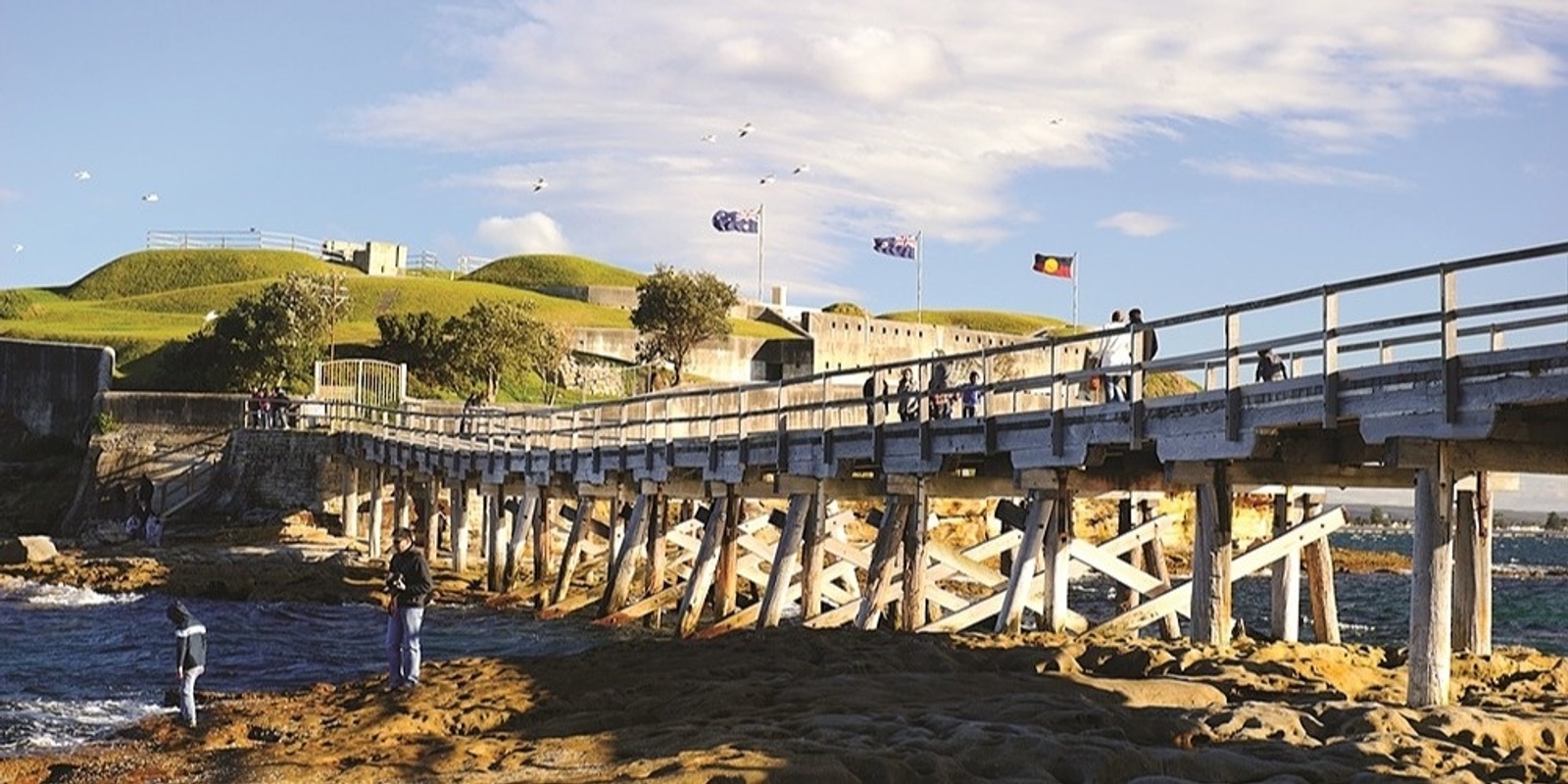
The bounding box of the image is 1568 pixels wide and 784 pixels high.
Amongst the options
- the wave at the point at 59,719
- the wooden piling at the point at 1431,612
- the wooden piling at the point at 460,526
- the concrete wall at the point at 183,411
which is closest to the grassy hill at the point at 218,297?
the concrete wall at the point at 183,411

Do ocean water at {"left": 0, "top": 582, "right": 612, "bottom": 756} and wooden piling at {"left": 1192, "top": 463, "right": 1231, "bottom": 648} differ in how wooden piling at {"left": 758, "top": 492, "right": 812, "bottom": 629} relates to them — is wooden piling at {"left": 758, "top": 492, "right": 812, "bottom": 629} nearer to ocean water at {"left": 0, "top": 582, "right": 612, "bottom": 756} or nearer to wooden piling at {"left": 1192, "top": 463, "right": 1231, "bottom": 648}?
ocean water at {"left": 0, "top": 582, "right": 612, "bottom": 756}

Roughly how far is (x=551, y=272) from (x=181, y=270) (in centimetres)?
2386

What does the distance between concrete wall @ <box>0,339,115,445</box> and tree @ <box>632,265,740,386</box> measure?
23.0m

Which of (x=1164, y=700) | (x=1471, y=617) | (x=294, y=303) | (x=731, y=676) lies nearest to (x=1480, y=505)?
(x=1471, y=617)

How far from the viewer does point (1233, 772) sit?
11.8m

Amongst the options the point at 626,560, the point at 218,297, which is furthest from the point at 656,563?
the point at 218,297

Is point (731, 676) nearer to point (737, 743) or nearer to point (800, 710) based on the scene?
point (800, 710)

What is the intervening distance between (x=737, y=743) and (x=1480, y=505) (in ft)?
24.5

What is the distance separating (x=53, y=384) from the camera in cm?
6325

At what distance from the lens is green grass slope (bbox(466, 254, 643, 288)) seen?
405 ft

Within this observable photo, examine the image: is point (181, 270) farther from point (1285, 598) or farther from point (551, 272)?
point (1285, 598)

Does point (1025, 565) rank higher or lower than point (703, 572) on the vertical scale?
higher

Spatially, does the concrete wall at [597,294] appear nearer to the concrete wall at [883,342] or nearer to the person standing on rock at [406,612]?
the concrete wall at [883,342]

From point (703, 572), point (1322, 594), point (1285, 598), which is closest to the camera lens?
point (1285, 598)
